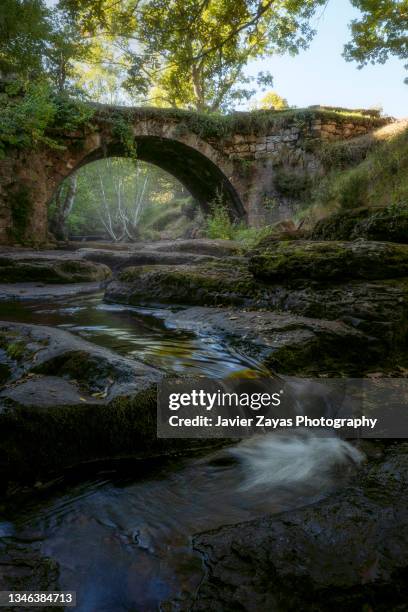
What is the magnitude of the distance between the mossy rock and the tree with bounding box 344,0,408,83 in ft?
27.5

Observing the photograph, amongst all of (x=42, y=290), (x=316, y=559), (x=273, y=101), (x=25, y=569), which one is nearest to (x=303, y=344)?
(x=316, y=559)

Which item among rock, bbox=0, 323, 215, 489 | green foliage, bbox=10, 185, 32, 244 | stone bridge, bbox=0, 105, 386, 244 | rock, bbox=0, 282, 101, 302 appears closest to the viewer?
rock, bbox=0, 323, 215, 489

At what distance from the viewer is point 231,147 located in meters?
13.8

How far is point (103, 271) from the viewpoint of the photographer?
23.6 feet

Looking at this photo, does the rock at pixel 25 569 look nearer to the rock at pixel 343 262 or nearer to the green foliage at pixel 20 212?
the rock at pixel 343 262

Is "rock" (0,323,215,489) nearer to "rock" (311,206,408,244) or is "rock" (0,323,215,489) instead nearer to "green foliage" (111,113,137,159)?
"rock" (311,206,408,244)

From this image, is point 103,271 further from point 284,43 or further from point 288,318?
point 284,43

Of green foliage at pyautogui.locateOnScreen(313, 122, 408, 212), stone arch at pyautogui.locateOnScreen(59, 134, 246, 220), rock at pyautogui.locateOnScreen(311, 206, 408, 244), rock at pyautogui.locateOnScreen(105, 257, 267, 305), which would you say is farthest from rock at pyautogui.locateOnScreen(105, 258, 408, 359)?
stone arch at pyautogui.locateOnScreen(59, 134, 246, 220)

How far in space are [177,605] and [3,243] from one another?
10.5m

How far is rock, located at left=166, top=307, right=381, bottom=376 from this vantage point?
2.40 m

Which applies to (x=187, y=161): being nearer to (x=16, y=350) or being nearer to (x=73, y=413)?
(x=16, y=350)

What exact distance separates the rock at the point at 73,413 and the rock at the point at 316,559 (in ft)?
1.84

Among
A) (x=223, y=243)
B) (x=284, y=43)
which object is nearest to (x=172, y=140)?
(x=284, y=43)

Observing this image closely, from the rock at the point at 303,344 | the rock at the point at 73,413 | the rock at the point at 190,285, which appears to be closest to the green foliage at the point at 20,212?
the rock at the point at 190,285
